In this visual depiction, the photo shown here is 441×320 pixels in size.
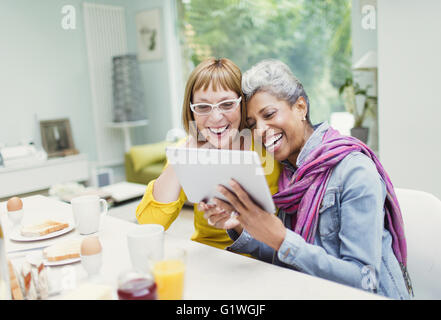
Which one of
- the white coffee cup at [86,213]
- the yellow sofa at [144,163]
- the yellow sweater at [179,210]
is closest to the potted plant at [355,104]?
the yellow sweater at [179,210]

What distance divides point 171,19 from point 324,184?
4.41 meters

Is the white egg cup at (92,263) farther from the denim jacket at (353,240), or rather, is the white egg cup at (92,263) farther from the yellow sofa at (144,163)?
the yellow sofa at (144,163)

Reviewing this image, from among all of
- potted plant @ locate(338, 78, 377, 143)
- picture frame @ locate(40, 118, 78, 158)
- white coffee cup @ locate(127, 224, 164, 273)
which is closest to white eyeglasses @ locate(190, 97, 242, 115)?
white coffee cup @ locate(127, 224, 164, 273)

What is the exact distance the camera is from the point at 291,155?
132 centimetres

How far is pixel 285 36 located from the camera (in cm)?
432

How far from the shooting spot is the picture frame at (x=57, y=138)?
14.5ft

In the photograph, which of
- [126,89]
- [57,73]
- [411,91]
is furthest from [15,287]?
[57,73]

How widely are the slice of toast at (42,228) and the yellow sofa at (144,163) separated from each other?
2.79 metres

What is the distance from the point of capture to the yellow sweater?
1.36 meters

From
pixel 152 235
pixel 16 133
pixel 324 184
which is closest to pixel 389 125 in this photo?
pixel 324 184

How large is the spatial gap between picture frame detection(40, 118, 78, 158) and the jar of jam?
4.07 m

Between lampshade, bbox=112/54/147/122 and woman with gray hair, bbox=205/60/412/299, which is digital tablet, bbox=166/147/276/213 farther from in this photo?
lampshade, bbox=112/54/147/122

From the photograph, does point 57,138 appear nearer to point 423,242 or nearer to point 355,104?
point 355,104
